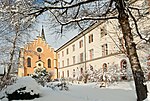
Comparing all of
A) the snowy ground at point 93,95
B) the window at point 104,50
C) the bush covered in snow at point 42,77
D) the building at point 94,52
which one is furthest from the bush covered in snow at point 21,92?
the window at point 104,50

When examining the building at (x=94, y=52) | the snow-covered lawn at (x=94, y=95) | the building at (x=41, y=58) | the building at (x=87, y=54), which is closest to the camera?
the snow-covered lawn at (x=94, y=95)

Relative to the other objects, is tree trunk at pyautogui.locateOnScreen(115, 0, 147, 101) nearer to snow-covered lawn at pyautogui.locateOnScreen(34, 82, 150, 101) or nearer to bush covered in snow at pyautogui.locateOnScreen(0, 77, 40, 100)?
snow-covered lawn at pyautogui.locateOnScreen(34, 82, 150, 101)

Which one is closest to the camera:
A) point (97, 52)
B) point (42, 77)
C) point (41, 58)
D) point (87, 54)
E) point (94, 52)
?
point (42, 77)

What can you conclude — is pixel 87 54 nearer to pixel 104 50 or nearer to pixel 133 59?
pixel 104 50

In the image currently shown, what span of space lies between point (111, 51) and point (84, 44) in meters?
10.9

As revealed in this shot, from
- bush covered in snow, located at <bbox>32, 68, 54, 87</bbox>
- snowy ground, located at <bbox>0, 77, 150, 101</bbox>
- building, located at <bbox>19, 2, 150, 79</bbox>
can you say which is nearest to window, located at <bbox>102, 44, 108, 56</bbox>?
building, located at <bbox>19, 2, 150, 79</bbox>

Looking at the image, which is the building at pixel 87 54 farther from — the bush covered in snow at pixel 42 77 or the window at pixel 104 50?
the bush covered in snow at pixel 42 77

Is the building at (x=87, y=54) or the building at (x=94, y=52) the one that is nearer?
the building at (x=87, y=54)

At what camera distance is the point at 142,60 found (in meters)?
23.8

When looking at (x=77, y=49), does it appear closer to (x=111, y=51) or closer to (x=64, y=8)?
(x=111, y=51)

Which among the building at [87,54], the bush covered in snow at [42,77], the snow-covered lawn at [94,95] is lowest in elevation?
the snow-covered lawn at [94,95]

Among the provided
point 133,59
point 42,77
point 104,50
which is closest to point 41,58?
point 104,50

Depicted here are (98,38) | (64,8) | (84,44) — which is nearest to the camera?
(64,8)

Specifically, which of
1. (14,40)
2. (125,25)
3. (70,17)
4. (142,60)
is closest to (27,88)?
(70,17)
